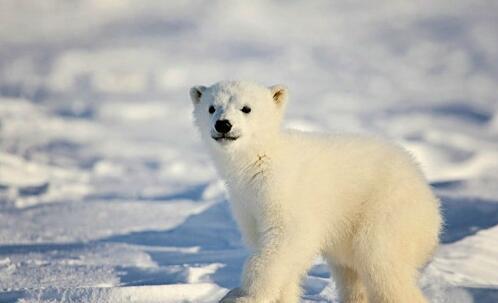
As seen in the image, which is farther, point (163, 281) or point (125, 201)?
point (125, 201)

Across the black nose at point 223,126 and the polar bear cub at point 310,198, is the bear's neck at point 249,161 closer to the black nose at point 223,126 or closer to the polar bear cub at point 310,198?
the polar bear cub at point 310,198

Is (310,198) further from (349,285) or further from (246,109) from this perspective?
(349,285)

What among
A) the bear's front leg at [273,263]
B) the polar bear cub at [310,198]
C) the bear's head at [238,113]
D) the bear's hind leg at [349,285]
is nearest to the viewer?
the bear's front leg at [273,263]

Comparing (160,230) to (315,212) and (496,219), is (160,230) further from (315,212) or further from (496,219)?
(315,212)

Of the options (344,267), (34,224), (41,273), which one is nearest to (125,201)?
(34,224)

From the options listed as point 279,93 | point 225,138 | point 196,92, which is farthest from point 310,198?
point 196,92

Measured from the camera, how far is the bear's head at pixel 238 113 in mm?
4133

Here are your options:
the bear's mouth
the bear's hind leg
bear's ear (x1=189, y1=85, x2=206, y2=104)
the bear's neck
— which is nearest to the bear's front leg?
the bear's neck

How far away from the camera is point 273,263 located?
12.7 feet

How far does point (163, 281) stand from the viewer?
20.7 ft

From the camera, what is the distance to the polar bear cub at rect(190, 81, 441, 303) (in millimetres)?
4027

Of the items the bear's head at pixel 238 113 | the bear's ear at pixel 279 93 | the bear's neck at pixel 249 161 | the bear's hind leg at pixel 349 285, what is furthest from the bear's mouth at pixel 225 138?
the bear's hind leg at pixel 349 285

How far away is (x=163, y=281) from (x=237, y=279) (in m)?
0.82

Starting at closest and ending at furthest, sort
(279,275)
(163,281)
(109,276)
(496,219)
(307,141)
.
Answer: (279,275) < (307,141) < (163,281) < (109,276) < (496,219)
